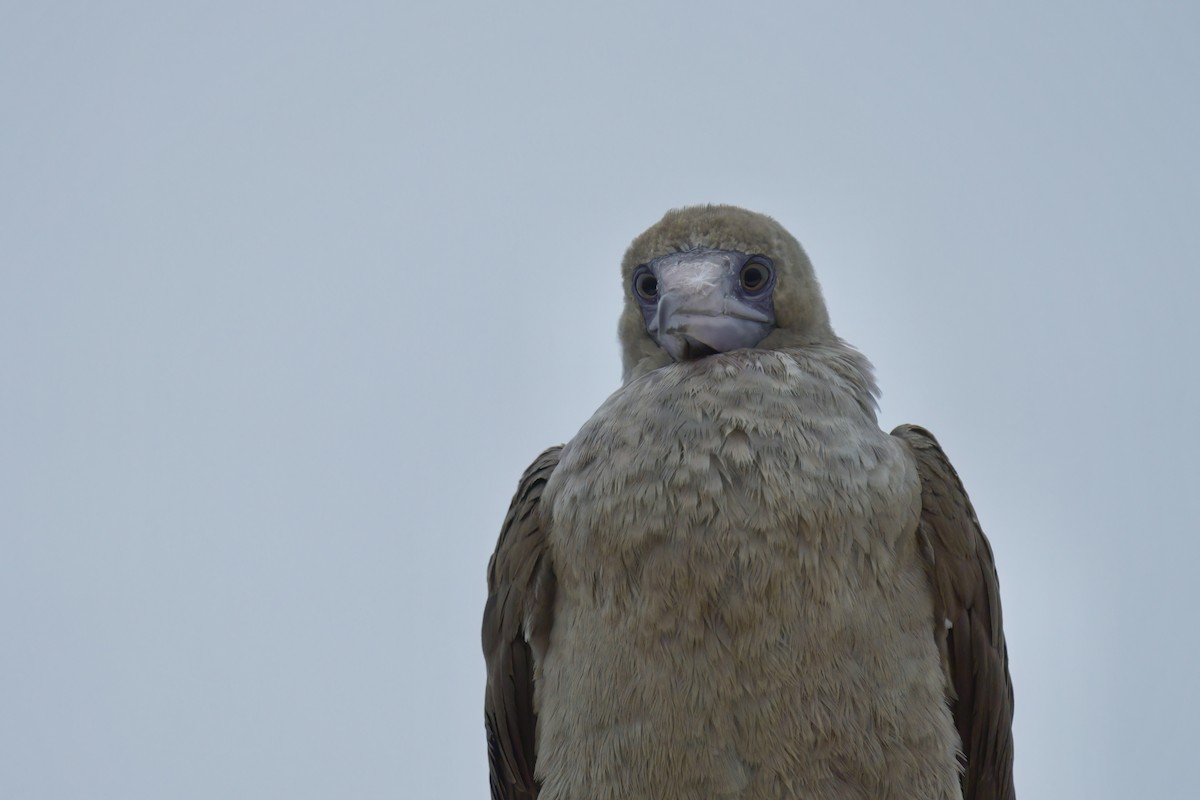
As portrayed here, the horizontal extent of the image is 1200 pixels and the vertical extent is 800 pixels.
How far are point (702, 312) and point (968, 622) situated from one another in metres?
1.17

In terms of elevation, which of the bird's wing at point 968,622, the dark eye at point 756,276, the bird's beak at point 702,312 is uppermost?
the dark eye at point 756,276

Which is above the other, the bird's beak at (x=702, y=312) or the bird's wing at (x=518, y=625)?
the bird's beak at (x=702, y=312)

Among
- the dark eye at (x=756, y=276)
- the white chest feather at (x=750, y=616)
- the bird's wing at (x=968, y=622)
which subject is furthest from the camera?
the dark eye at (x=756, y=276)

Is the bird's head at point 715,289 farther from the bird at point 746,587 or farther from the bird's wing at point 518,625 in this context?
the bird's wing at point 518,625

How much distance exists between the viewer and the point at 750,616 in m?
2.72

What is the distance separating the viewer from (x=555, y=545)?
309 centimetres

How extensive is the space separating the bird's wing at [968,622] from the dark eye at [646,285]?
2.77 ft

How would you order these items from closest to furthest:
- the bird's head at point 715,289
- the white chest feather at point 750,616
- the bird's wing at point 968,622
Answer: the white chest feather at point 750,616, the bird's wing at point 968,622, the bird's head at point 715,289

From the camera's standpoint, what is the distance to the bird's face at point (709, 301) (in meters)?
3.15

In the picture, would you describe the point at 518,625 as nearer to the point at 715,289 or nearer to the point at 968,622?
the point at 715,289

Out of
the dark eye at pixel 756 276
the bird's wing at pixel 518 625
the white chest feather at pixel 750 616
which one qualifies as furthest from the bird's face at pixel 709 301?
the bird's wing at pixel 518 625

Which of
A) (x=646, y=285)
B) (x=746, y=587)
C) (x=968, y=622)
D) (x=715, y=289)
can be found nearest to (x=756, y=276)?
(x=715, y=289)

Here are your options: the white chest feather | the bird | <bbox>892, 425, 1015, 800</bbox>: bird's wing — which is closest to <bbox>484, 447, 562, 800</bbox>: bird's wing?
the bird

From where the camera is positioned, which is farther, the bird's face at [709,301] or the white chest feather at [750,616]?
the bird's face at [709,301]
